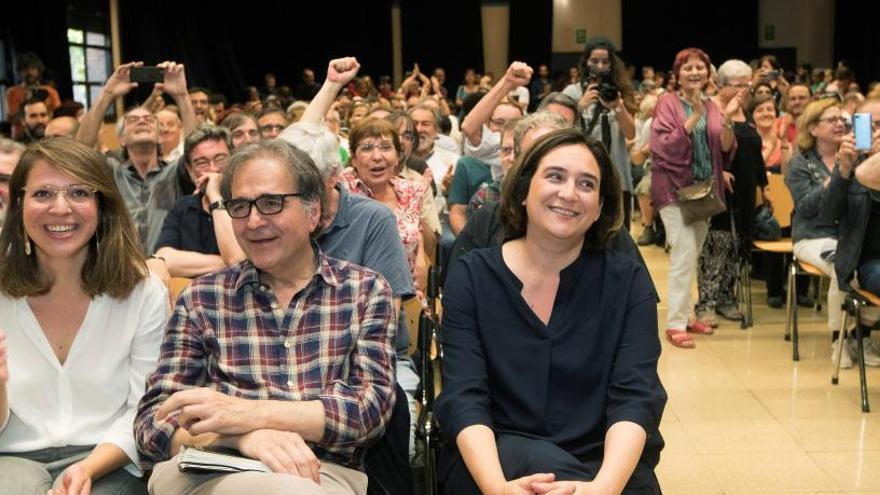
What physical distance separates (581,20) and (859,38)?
20.4 ft

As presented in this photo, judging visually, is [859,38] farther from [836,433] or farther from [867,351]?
[836,433]

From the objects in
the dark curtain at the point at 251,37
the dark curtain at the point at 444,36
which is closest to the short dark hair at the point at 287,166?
the dark curtain at the point at 251,37

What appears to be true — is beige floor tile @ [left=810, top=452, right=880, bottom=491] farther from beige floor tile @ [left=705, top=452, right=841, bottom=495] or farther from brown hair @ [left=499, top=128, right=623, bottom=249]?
brown hair @ [left=499, top=128, right=623, bottom=249]

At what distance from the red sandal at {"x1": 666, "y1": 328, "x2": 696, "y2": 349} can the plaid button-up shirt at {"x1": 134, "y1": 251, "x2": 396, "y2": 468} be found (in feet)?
12.5

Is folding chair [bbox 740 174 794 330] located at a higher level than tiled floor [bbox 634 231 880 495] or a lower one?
higher

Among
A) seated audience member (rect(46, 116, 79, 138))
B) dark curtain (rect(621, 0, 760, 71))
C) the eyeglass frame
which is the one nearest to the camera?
the eyeglass frame

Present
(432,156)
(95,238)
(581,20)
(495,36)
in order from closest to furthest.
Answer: (95,238) → (432,156) → (581,20) → (495,36)

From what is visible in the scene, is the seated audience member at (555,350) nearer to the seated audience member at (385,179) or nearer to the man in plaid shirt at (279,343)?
the man in plaid shirt at (279,343)

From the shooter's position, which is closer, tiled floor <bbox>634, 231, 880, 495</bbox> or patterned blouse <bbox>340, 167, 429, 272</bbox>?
tiled floor <bbox>634, 231, 880, 495</bbox>

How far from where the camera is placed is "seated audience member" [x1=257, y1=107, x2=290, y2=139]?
550cm

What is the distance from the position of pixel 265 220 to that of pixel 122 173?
288 cm

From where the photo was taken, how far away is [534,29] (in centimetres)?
2333

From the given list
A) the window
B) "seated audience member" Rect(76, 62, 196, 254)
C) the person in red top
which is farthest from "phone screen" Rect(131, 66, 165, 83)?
the window

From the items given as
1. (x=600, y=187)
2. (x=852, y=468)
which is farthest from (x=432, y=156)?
(x=600, y=187)
